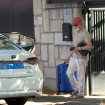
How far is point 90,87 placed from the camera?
11500 millimetres

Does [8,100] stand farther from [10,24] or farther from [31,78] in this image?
[10,24]

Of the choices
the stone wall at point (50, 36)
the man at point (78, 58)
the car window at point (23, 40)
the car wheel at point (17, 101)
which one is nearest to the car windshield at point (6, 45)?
the car wheel at point (17, 101)

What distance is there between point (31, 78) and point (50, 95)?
273cm

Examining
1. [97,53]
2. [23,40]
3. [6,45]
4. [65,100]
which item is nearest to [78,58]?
[65,100]

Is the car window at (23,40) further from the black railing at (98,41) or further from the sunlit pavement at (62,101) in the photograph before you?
the sunlit pavement at (62,101)

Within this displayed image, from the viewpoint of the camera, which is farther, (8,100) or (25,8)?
(25,8)

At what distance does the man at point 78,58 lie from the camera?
10.0m

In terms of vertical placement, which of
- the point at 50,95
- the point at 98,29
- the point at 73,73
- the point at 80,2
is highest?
the point at 80,2

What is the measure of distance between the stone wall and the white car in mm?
2763

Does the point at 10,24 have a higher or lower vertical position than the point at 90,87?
higher

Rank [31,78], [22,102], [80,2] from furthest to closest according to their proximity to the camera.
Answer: [80,2]
[22,102]
[31,78]

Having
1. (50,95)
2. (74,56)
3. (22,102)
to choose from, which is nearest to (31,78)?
(22,102)

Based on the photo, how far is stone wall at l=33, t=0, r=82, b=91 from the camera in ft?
38.1

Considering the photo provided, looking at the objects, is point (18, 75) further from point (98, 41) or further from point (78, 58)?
point (98, 41)
